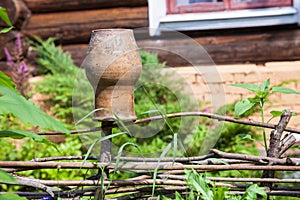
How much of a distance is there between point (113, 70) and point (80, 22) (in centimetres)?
343

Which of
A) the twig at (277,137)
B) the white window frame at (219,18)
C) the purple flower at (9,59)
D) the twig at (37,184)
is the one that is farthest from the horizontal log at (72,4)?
the twig at (37,184)

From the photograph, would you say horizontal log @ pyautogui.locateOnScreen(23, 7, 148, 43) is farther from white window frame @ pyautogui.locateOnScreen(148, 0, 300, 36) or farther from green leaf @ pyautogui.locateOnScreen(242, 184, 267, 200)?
green leaf @ pyautogui.locateOnScreen(242, 184, 267, 200)

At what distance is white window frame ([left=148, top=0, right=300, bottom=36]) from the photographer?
4344mm

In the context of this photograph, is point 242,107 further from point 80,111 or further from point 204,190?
point 80,111

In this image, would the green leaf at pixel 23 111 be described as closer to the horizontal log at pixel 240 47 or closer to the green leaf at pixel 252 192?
the green leaf at pixel 252 192

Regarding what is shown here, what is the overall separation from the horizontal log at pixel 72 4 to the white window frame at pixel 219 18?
17 cm

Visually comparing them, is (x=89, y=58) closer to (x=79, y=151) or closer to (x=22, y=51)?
(x=79, y=151)

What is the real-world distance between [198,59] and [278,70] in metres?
0.69

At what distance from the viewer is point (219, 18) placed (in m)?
4.45

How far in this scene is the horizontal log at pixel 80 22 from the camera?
15.1 ft

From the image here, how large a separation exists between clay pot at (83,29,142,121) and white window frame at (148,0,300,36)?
9.46ft

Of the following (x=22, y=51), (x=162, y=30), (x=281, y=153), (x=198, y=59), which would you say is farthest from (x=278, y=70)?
(x=281, y=153)

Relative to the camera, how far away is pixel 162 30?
4.58 metres

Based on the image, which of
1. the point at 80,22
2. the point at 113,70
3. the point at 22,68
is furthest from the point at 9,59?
the point at 113,70
